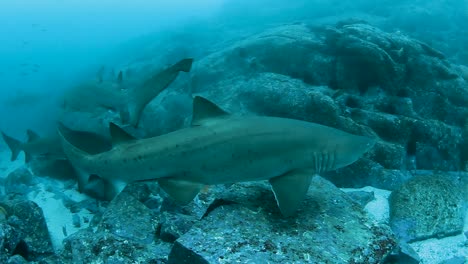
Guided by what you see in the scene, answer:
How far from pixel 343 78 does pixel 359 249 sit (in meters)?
6.60

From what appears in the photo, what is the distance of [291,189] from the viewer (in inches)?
145

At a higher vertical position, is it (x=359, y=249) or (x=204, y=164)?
(x=204, y=164)

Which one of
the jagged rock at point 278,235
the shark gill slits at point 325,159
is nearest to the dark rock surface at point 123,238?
the jagged rock at point 278,235

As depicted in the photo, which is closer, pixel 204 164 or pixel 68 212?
pixel 204 164

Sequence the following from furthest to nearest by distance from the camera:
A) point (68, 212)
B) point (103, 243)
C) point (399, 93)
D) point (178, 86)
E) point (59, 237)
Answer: point (178, 86) < point (399, 93) < point (68, 212) < point (59, 237) < point (103, 243)

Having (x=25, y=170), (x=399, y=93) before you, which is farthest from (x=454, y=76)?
(x=25, y=170)

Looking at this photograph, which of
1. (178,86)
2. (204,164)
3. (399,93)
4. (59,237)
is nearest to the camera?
(204,164)

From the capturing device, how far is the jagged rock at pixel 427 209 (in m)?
5.30

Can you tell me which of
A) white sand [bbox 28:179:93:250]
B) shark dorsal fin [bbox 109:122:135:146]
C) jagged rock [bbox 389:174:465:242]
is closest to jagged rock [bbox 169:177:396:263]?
shark dorsal fin [bbox 109:122:135:146]

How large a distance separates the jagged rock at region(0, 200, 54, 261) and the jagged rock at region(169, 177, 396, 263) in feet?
10.6

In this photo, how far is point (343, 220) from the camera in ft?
13.0

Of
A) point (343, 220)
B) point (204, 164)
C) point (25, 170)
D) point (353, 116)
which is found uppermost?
point (204, 164)

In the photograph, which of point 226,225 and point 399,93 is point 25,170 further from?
point 399,93

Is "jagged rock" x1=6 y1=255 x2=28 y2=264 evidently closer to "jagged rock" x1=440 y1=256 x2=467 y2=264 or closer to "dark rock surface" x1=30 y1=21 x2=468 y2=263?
"dark rock surface" x1=30 y1=21 x2=468 y2=263
